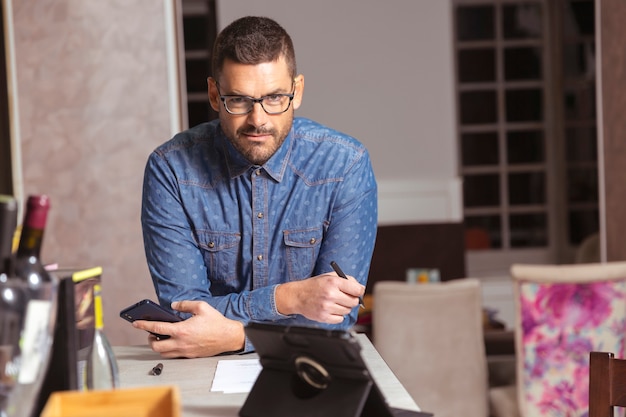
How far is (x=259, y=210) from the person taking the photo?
2.17 meters

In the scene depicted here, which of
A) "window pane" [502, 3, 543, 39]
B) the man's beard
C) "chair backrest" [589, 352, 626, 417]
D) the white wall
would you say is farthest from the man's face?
"window pane" [502, 3, 543, 39]

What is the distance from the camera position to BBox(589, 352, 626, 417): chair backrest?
63.5 inches

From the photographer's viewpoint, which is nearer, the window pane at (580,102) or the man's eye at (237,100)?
the man's eye at (237,100)

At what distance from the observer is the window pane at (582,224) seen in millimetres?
7418

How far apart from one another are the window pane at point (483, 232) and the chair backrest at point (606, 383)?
604cm

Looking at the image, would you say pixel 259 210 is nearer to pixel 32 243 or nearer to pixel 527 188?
pixel 32 243

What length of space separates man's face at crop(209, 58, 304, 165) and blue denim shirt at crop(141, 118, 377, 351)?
0.18 metres

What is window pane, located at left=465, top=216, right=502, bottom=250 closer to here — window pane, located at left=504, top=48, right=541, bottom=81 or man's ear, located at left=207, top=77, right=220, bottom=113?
window pane, located at left=504, top=48, right=541, bottom=81

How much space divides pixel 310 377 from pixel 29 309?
0.45 meters

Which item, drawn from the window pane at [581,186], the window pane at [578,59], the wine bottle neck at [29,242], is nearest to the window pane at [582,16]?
the window pane at [578,59]

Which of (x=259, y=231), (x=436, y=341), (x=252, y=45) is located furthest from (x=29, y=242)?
(x=436, y=341)

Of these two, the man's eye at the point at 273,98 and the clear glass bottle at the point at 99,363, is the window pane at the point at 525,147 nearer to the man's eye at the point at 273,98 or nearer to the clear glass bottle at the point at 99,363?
the man's eye at the point at 273,98

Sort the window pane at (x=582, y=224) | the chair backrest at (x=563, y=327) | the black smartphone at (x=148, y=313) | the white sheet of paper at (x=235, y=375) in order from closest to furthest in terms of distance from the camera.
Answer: the white sheet of paper at (x=235, y=375)
the black smartphone at (x=148, y=313)
the chair backrest at (x=563, y=327)
the window pane at (x=582, y=224)

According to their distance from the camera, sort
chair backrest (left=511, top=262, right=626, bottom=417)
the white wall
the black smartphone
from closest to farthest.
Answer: the black smartphone
chair backrest (left=511, top=262, right=626, bottom=417)
the white wall
